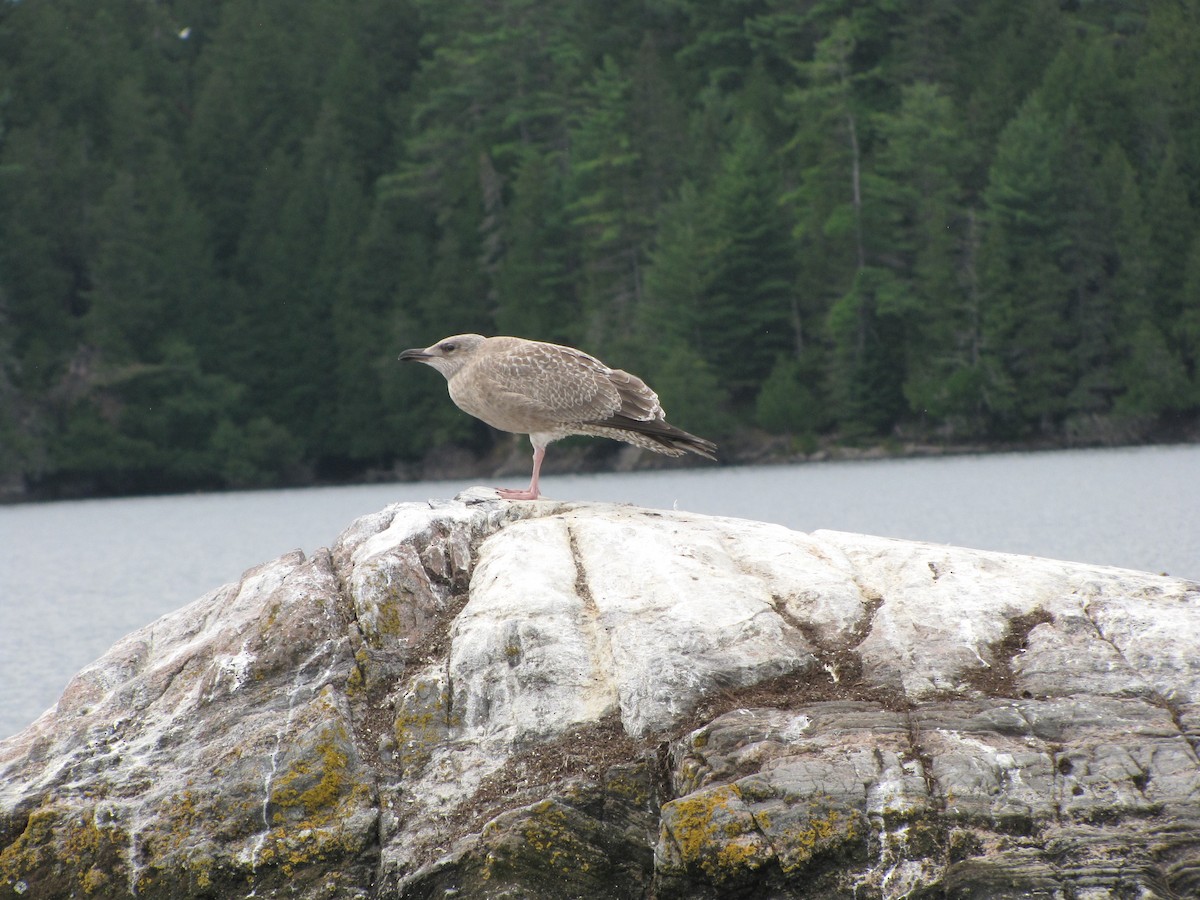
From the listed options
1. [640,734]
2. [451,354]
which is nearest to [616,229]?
[451,354]

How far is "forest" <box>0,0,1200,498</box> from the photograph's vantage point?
59.3 m

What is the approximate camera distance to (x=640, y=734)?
290 inches

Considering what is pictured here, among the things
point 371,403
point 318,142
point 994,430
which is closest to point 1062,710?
point 994,430

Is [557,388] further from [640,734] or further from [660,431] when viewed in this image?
[640,734]

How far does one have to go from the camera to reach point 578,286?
7112 cm

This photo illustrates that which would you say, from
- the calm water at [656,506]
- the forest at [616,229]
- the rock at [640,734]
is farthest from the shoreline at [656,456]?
the rock at [640,734]

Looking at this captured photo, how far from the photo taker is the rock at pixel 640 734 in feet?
21.8

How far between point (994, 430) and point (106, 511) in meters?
34.7

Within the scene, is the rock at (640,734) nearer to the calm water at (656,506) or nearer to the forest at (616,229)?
the calm water at (656,506)

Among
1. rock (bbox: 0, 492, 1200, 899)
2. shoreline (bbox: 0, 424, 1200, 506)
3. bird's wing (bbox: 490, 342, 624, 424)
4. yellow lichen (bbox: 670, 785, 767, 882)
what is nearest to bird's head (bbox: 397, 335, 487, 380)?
bird's wing (bbox: 490, 342, 624, 424)

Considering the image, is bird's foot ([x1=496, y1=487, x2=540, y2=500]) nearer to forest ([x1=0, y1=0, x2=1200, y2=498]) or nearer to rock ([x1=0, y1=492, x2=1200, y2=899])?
rock ([x1=0, y1=492, x2=1200, y2=899])

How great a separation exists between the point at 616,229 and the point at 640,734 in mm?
62699

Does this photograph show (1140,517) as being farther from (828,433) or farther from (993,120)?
(993,120)

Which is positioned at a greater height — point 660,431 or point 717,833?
point 660,431
